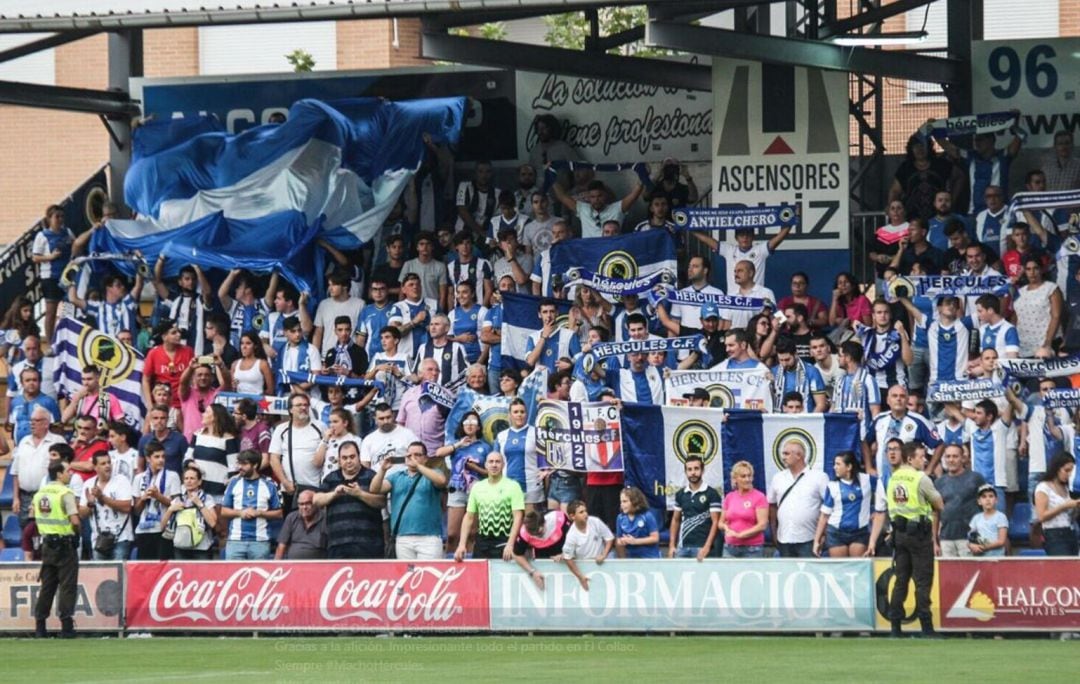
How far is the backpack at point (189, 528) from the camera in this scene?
21234 mm

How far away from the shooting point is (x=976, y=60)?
25172mm

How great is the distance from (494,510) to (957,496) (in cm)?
461

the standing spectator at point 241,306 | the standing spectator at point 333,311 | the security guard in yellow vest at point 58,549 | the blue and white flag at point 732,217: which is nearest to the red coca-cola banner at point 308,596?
the security guard in yellow vest at point 58,549

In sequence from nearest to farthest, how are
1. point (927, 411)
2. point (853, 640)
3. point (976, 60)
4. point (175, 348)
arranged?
point (853, 640) → point (927, 411) → point (175, 348) → point (976, 60)

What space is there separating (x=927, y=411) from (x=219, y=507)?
24.9 feet

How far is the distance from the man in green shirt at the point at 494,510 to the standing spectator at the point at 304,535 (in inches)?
60.6

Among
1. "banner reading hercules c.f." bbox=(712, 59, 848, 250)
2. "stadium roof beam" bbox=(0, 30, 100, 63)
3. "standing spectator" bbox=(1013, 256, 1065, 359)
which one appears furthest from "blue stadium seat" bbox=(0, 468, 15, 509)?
"standing spectator" bbox=(1013, 256, 1065, 359)

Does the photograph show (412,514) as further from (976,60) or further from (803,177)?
(976,60)

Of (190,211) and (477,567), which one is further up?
(190,211)

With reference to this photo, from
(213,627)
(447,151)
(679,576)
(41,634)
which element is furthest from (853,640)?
(447,151)

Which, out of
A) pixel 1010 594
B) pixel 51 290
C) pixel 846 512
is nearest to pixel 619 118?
pixel 51 290

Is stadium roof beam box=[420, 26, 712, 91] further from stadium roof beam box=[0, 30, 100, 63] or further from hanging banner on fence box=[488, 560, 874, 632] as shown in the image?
hanging banner on fence box=[488, 560, 874, 632]

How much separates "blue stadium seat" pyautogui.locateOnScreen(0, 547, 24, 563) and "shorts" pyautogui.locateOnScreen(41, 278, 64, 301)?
4.35 metres

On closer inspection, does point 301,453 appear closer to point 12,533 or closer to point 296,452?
point 296,452
